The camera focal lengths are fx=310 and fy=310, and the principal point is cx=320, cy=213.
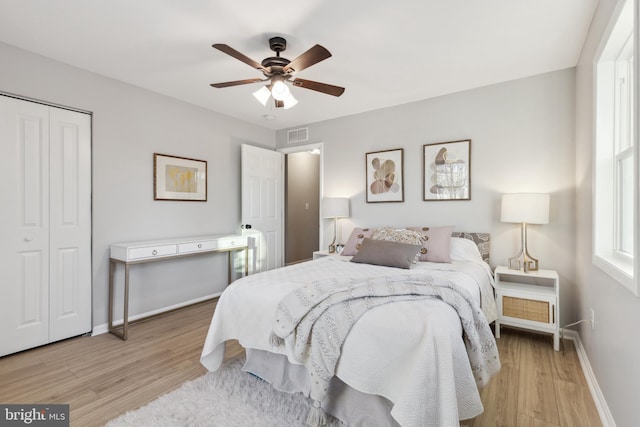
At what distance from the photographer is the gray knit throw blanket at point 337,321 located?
160 centimetres

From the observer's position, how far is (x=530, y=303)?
2.71m

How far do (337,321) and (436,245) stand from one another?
1.86m

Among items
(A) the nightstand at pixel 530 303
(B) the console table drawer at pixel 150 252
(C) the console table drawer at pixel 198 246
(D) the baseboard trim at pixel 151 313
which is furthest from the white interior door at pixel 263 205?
(A) the nightstand at pixel 530 303

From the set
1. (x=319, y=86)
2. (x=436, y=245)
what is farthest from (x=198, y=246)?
(x=436, y=245)

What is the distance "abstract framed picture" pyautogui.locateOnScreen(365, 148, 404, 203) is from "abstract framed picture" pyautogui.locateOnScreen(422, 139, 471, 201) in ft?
1.01

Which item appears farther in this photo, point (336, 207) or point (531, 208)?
point (336, 207)

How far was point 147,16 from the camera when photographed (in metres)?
2.13

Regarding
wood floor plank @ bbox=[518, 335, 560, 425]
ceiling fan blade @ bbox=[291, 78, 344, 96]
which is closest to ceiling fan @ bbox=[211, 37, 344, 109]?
ceiling fan blade @ bbox=[291, 78, 344, 96]

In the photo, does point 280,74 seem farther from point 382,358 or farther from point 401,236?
point 382,358

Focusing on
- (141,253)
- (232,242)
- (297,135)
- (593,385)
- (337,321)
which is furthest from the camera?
(297,135)

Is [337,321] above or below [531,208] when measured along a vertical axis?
below

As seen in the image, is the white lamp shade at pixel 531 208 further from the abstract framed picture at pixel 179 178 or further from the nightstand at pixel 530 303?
the abstract framed picture at pixel 179 178

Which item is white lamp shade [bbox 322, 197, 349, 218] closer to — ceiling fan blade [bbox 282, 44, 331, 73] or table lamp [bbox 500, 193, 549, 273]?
table lamp [bbox 500, 193, 549, 273]

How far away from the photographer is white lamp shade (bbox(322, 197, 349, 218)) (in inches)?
160
